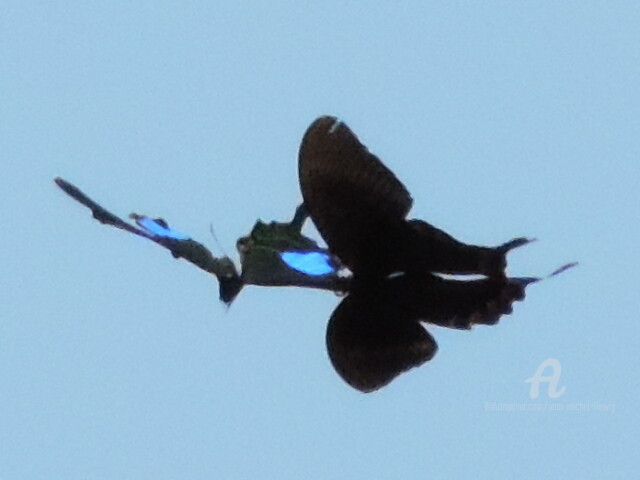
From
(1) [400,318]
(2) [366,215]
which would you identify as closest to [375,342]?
(1) [400,318]

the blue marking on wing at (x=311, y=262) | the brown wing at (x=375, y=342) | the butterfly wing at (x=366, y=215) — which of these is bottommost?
the brown wing at (x=375, y=342)

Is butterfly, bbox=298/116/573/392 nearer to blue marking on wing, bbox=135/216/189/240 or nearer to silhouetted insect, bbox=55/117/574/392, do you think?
→ silhouetted insect, bbox=55/117/574/392

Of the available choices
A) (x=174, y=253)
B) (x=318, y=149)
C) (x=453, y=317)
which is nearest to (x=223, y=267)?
(x=174, y=253)

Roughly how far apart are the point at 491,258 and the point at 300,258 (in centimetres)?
21

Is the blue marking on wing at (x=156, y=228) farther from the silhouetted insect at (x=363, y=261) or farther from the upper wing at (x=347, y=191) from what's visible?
the upper wing at (x=347, y=191)

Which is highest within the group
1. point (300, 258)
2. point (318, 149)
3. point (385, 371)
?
point (318, 149)

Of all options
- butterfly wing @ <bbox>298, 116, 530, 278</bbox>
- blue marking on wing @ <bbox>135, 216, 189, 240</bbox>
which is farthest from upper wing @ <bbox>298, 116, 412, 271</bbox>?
blue marking on wing @ <bbox>135, 216, 189, 240</bbox>

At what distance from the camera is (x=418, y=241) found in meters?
1.21

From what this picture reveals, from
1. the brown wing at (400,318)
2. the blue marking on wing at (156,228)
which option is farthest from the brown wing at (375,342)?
the blue marking on wing at (156,228)

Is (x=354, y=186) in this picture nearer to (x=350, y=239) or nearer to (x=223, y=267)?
(x=350, y=239)

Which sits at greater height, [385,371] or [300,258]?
[300,258]

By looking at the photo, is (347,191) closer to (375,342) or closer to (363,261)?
(363,261)

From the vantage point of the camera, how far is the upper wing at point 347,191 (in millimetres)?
1186

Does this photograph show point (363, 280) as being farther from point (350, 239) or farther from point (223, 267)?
point (223, 267)
